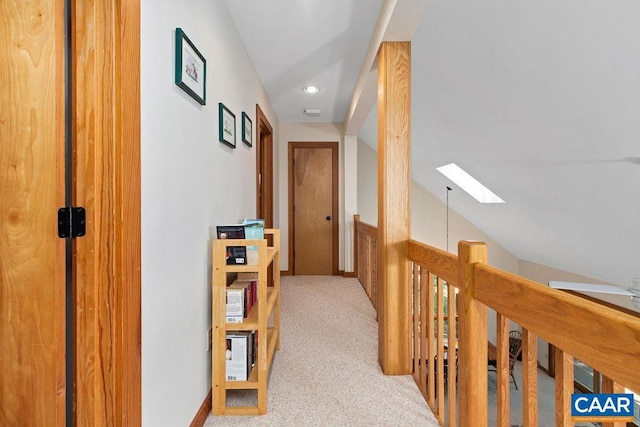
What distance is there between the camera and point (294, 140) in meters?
5.02

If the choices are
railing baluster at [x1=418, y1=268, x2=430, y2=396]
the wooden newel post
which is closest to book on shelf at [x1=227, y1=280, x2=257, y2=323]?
railing baluster at [x1=418, y1=268, x2=430, y2=396]

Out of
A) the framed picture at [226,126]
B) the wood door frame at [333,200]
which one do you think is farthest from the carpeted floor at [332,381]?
the wood door frame at [333,200]

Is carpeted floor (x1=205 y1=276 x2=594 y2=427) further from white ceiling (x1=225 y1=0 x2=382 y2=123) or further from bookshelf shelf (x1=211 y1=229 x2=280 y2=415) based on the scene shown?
white ceiling (x1=225 y1=0 x2=382 y2=123)

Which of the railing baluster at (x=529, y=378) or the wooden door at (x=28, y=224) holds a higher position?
the wooden door at (x=28, y=224)

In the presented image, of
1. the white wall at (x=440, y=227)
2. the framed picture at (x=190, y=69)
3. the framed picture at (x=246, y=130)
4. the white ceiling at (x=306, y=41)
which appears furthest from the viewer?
the white wall at (x=440, y=227)

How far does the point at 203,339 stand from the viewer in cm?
172

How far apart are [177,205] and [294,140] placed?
3.73m

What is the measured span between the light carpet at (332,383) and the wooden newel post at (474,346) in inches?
19.3

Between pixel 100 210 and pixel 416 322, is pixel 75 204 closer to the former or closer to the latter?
pixel 100 210

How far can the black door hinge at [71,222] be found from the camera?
3.17ft

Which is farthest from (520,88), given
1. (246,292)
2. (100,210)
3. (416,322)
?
(100,210)

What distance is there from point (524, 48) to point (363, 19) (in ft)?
3.30

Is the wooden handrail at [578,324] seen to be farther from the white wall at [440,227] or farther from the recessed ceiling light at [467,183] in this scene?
the white wall at [440,227]

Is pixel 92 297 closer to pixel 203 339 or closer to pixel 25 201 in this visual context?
pixel 25 201
